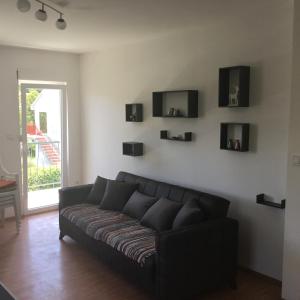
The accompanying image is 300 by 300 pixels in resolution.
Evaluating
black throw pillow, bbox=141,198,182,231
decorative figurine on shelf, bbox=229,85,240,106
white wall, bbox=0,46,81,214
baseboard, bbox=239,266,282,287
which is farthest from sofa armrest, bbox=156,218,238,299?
white wall, bbox=0,46,81,214

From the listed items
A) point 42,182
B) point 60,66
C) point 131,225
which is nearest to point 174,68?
point 131,225

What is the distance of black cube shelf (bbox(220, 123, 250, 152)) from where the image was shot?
3496 mm

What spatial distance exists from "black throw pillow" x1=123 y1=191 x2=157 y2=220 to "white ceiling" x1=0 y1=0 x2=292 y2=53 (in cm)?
184

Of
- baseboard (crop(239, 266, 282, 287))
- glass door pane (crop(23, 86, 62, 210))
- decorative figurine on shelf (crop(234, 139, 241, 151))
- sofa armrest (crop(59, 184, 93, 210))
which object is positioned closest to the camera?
baseboard (crop(239, 266, 282, 287))

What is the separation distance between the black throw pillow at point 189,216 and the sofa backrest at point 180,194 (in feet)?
0.38

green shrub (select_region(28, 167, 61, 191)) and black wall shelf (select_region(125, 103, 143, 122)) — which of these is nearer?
black wall shelf (select_region(125, 103, 143, 122))

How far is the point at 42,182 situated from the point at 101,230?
2.57 meters

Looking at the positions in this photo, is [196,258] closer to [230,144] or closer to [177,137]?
[230,144]

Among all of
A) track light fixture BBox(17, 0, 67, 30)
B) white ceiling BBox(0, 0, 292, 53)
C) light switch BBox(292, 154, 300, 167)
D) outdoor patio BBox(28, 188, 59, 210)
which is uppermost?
white ceiling BBox(0, 0, 292, 53)

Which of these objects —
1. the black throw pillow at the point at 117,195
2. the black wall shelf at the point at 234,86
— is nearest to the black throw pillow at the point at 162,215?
the black throw pillow at the point at 117,195

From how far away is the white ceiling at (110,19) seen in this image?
3109 millimetres

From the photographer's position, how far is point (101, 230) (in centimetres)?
374

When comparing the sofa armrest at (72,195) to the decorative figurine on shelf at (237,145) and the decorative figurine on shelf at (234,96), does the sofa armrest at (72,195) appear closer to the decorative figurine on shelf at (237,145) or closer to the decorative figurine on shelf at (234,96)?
the decorative figurine on shelf at (237,145)

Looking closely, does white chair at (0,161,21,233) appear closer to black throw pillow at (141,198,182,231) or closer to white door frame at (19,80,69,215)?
white door frame at (19,80,69,215)
